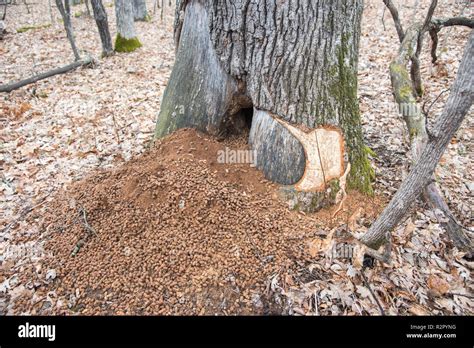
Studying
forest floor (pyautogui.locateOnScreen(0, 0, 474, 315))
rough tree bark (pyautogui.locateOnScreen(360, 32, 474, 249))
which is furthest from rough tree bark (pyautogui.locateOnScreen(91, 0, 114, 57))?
rough tree bark (pyautogui.locateOnScreen(360, 32, 474, 249))

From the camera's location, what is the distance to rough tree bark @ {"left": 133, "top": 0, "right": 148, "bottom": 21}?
13.3m

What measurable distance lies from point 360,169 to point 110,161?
10.3ft

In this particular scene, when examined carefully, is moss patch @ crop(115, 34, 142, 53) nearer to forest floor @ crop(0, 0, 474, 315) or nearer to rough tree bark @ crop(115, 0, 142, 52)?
rough tree bark @ crop(115, 0, 142, 52)

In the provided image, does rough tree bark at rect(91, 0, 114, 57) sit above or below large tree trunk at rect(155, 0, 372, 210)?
above

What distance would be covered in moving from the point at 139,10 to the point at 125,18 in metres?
5.49

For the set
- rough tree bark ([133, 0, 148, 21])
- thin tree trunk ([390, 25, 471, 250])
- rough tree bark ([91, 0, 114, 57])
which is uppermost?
rough tree bark ([133, 0, 148, 21])

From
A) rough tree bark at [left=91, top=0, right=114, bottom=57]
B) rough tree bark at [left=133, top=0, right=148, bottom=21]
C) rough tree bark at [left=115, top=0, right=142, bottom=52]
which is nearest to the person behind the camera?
rough tree bark at [left=91, top=0, right=114, bottom=57]

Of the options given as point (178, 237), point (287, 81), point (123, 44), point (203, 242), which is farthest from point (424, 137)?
point (123, 44)

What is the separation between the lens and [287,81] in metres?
2.63

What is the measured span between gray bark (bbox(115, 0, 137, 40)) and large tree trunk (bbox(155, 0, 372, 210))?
22.4 feet

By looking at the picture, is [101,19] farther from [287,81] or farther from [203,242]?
[203,242]

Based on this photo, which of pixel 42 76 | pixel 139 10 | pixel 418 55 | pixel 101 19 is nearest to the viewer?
pixel 418 55

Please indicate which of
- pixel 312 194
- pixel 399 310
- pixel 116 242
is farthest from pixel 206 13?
pixel 399 310
